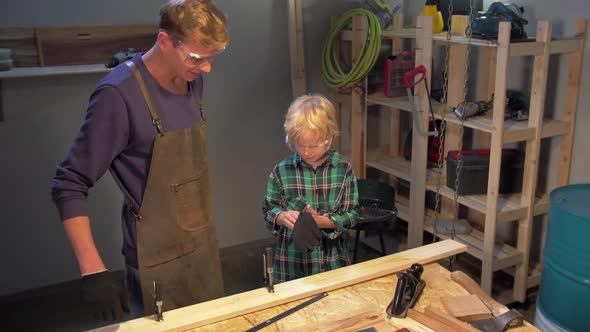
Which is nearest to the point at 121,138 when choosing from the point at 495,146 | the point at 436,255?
the point at 436,255

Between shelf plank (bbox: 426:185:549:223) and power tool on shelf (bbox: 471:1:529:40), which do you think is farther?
shelf plank (bbox: 426:185:549:223)

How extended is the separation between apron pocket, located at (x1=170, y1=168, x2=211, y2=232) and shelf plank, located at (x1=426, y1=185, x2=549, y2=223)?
1.77m

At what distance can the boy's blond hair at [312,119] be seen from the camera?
6.55 ft

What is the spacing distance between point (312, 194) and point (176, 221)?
1.80 feet

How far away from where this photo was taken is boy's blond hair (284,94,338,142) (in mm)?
1995

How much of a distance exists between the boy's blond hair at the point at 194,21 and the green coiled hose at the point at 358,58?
81.8 inches

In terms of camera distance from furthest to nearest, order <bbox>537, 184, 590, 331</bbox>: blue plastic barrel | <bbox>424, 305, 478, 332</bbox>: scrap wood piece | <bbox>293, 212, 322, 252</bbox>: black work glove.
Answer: <bbox>537, 184, 590, 331</bbox>: blue plastic barrel
<bbox>293, 212, 322, 252</bbox>: black work glove
<bbox>424, 305, 478, 332</bbox>: scrap wood piece

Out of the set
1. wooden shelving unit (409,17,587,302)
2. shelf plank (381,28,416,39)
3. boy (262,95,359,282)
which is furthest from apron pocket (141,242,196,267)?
shelf plank (381,28,416,39)

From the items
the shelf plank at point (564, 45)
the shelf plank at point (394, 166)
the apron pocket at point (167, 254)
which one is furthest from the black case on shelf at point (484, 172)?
the apron pocket at point (167, 254)

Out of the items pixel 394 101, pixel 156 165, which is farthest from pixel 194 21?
pixel 394 101

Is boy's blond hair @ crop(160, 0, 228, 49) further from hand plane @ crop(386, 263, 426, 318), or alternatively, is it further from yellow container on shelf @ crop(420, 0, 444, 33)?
yellow container on shelf @ crop(420, 0, 444, 33)

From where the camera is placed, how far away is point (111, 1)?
3.40 meters

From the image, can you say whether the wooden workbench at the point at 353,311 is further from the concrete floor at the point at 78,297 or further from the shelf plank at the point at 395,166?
the shelf plank at the point at 395,166

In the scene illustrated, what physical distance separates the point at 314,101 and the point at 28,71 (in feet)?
6.09
